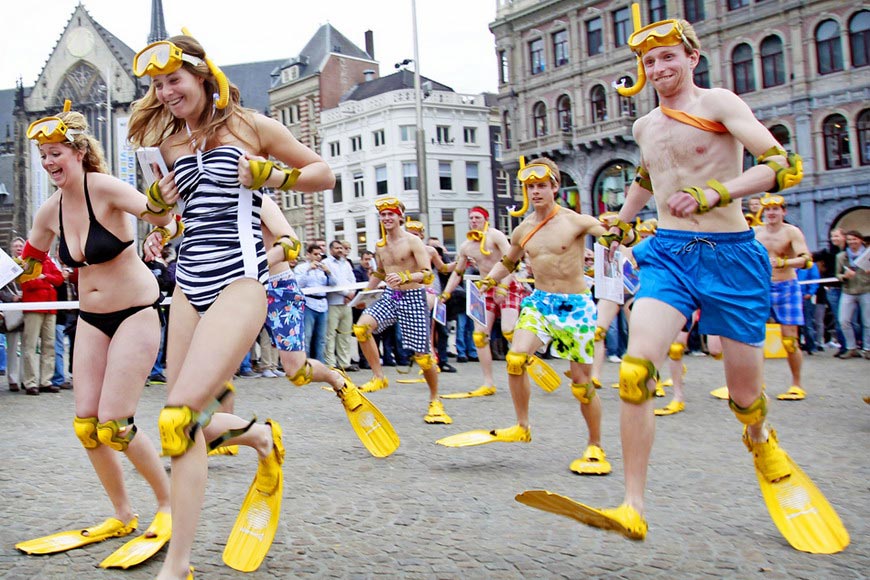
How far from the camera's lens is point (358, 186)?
175ft

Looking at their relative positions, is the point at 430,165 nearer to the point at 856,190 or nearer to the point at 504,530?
the point at 856,190

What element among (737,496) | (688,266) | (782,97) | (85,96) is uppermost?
(85,96)

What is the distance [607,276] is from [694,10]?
3506 centimetres

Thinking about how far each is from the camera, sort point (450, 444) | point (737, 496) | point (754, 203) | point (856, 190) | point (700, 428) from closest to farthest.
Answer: point (737, 496), point (450, 444), point (700, 428), point (754, 203), point (856, 190)

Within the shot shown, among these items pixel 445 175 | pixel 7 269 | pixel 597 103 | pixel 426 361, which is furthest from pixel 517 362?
pixel 445 175

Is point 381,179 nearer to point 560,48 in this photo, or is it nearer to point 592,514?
point 560,48

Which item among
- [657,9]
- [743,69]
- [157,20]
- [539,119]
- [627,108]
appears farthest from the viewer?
[157,20]

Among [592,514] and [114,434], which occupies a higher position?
[114,434]

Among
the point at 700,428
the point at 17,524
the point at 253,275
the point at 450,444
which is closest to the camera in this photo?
the point at 253,275

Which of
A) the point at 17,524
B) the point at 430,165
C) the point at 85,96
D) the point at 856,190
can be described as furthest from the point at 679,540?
the point at 85,96

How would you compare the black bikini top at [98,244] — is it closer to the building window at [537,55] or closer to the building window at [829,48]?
the building window at [829,48]

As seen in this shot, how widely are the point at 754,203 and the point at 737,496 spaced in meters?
9.14

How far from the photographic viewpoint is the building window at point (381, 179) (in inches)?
2023

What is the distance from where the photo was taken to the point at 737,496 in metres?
4.78
